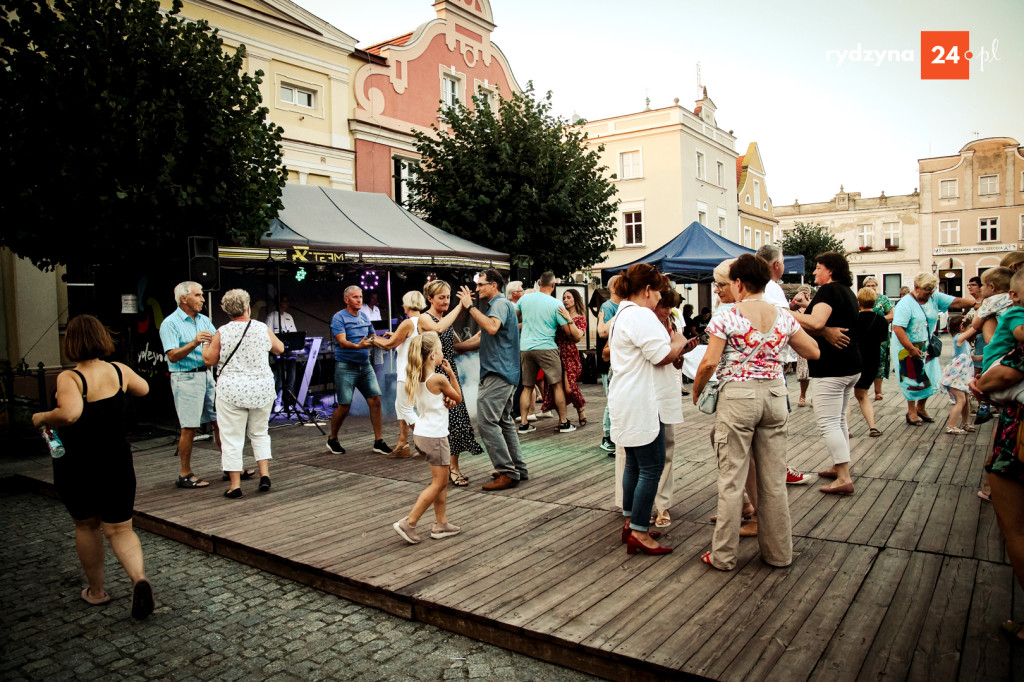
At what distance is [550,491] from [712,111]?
31.9m

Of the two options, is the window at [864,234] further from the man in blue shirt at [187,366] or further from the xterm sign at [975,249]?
the man in blue shirt at [187,366]

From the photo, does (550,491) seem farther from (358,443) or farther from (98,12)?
(98,12)

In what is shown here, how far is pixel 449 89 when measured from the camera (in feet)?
65.1

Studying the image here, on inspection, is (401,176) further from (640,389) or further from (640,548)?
(640,548)

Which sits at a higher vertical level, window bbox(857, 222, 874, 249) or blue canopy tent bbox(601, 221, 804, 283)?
window bbox(857, 222, 874, 249)

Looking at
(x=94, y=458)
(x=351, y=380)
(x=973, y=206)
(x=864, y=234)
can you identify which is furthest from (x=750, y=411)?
(x=864, y=234)

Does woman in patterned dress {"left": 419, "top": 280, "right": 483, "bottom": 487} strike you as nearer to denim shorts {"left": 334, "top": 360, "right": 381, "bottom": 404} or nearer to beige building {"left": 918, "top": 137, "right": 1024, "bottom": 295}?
denim shorts {"left": 334, "top": 360, "right": 381, "bottom": 404}

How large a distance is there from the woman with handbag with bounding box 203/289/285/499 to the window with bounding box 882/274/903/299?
176ft

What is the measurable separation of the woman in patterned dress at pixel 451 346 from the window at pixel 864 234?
53585mm

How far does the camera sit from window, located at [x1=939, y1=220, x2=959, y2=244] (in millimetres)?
47688

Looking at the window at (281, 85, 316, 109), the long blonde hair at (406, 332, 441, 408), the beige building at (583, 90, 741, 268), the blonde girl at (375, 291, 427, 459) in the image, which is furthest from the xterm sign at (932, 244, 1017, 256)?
the long blonde hair at (406, 332, 441, 408)

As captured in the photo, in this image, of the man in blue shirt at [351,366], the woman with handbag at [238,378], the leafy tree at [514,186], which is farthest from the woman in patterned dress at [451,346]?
the leafy tree at [514,186]

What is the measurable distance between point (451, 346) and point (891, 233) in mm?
53858

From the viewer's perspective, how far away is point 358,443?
809cm
